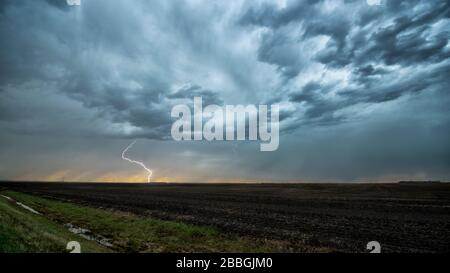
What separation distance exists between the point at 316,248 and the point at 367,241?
3978 millimetres

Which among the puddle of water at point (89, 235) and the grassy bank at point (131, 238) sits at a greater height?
the grassy bank at point (131, 238)

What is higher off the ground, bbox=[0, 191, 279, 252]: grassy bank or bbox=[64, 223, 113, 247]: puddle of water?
bbox=[0, 191, 279, 252]: grassy bank

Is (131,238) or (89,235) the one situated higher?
(131,238)

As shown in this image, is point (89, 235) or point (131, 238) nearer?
point (131, 238)

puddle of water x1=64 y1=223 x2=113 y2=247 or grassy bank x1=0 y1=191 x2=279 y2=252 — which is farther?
puddle of water x1=64 y1=223 x2=113 y2=247

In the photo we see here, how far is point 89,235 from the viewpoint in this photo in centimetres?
2284

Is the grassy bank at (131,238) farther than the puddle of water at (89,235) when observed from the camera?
No

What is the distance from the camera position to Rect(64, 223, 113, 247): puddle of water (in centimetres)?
2023

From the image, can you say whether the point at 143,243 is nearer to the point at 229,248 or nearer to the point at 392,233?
the point at 229,248

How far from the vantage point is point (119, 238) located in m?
21.5

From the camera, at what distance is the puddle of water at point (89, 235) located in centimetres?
2023
